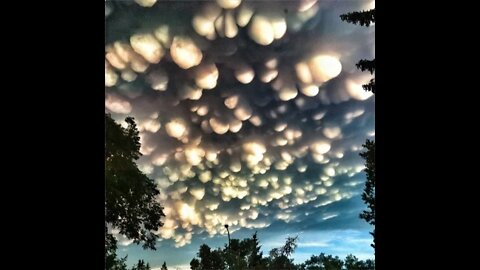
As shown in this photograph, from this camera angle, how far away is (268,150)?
4.56 meters

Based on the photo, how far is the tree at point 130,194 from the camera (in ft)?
17.0

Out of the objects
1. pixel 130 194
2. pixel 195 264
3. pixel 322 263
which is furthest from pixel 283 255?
pixel 130 194

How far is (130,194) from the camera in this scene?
18.3 ft

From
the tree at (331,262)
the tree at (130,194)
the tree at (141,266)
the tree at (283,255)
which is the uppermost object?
the tree at (130,194)

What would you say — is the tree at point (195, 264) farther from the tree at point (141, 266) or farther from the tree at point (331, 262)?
the tree at point (331, 262)

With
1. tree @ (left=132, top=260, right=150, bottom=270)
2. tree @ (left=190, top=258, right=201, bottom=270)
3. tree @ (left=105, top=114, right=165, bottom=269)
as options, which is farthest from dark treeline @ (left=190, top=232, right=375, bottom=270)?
tree @ (left=105, top=114, right=165, bottom=269)

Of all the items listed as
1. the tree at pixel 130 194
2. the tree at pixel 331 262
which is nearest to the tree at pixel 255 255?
the tree at pixel 331 262

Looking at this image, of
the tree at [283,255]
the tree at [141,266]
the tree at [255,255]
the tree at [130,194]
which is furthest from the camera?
the tree at [130,194]

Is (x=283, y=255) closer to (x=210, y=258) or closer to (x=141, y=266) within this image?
(x=210, y=258)

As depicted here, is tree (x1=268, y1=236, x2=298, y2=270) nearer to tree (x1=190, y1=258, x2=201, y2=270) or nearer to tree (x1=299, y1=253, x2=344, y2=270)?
tree (x1=299, y1=253, x2=344, y2=270)
